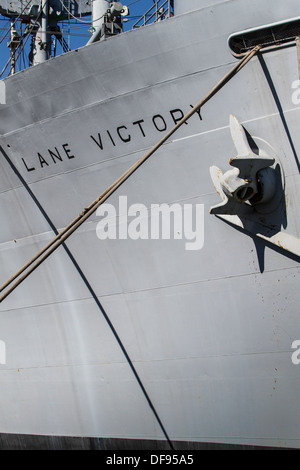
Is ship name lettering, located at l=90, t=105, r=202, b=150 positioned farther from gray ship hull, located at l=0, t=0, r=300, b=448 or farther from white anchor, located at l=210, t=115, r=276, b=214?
white anchor, located at l=210, t=115, r=276, b=214

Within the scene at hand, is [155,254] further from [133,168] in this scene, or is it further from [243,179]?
[243,179]

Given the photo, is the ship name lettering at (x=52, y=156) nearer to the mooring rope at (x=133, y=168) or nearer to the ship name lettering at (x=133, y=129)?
the ship name lettering at (x=133, y=129)

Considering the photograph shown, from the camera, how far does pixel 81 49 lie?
579 cm

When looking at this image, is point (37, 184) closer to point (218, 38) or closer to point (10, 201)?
point (10, 201)

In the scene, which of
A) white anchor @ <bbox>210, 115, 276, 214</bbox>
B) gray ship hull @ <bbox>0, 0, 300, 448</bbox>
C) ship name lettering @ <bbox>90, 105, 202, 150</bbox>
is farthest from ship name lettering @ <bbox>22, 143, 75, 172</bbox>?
white anchor @ <bbox>210, 115, 276, 214</bbox>

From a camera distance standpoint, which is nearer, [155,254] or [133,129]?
[133,129]

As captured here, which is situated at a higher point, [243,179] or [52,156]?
[52,156]

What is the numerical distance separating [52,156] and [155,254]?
1.72 m

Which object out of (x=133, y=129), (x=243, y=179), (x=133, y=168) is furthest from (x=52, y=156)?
(x=243, y=179)

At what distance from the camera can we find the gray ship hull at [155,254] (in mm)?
5434

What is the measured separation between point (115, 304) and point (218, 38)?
10.3 feet

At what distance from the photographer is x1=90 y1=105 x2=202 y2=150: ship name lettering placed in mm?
5652

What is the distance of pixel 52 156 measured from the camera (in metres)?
6.33

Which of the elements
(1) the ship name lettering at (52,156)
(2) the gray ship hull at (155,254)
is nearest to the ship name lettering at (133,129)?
(2) the gray ship hull at (155,254)
